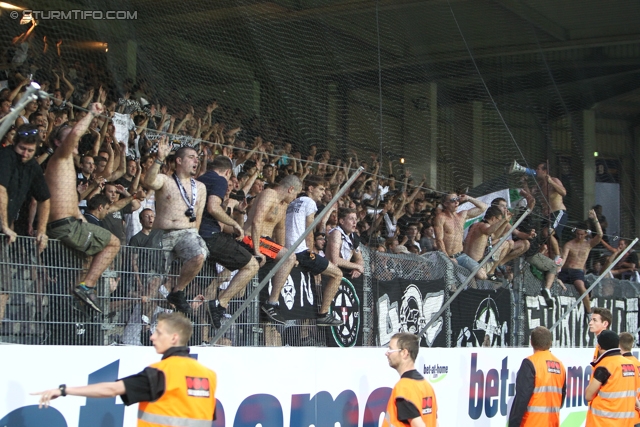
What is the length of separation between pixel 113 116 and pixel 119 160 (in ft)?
2.21

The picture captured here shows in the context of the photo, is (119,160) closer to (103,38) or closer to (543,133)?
(103,38)

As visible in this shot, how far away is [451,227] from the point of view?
10.1 metres

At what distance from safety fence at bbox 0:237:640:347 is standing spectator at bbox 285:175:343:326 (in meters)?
0.09

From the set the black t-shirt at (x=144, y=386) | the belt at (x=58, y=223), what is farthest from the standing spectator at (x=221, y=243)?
the black t-shirt at (x=144, y=386)

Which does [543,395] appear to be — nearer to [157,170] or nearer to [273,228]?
[273,228]

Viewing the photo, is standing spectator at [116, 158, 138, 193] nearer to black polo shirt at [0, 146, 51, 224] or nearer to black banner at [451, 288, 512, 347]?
black polo shirt at [0, 146, 51, 224]

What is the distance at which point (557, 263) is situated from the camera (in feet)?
37.9

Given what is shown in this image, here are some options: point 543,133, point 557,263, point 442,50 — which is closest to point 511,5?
point 543,133

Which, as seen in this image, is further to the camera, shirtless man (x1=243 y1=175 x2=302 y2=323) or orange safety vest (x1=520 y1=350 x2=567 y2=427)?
orange safety vest (x1=520 y1=350 x2=567 y2=427)

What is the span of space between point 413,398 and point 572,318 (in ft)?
22.8

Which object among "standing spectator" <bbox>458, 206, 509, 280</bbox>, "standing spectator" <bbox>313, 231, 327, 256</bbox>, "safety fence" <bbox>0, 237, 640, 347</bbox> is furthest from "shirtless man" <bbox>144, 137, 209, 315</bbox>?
"standing spectator" <bbox>458, 206, 509, 280</bbox>

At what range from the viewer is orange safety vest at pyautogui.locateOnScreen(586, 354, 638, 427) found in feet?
25.9

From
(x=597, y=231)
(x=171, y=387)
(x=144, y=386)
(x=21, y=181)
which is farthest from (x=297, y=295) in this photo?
(x=597, y=231)

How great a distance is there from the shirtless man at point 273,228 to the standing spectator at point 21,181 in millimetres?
2069
